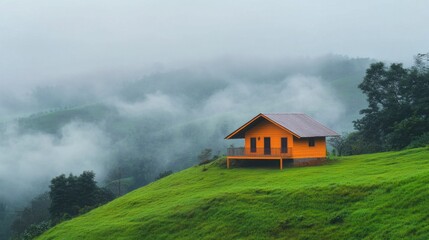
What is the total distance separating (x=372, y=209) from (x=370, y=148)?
158 feet

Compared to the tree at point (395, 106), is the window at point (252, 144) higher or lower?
lower

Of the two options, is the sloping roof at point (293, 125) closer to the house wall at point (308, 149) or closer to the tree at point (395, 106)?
the house wall at point (308, 149)

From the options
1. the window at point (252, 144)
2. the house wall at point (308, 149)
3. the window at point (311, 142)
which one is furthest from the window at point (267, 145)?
the window at point (311, 142)

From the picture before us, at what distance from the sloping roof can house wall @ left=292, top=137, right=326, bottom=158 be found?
702 mm

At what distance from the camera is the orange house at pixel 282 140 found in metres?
57.3

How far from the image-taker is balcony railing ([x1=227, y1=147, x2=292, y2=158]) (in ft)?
188

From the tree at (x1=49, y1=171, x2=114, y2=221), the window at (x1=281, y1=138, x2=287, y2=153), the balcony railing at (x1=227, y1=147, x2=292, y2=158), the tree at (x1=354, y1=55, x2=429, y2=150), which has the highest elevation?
the tree at (x1=354, y1=55, x2=429, y2=150)

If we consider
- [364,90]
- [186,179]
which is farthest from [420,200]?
[364,90]

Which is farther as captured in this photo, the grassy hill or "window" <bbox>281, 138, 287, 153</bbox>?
"window" <bbox>281, 138, 287, 153</bbox>

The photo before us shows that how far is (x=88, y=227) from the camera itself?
45094 mm

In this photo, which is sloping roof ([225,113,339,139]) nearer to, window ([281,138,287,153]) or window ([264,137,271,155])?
window ([281,138,287,153])

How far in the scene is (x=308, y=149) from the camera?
5847 centimetres

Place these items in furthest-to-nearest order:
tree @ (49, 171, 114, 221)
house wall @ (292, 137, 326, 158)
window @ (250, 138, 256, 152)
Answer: tree @ (49, 171, 114, 221)
window @ (250, 138, 256, 152)
house wall @ (292, 137, 326, 158)

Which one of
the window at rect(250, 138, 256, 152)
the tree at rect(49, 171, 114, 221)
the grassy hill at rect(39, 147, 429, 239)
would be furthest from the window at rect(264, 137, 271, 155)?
the tree at rect(49, 171, 114, 221)
